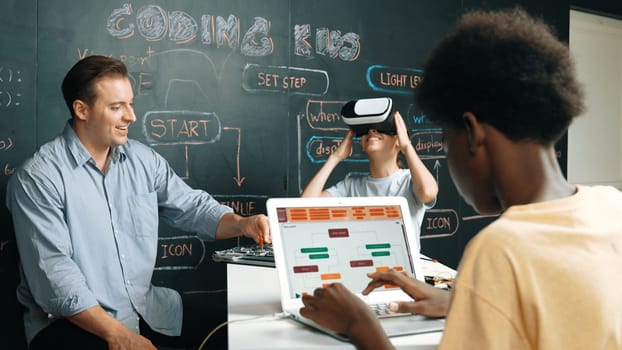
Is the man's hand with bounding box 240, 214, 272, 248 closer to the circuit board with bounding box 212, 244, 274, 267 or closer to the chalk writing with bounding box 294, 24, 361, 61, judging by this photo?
Result: the circuit board with bounding box 212, 244, 274, 267

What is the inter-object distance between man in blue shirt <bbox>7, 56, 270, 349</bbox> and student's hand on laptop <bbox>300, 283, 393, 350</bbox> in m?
0.95

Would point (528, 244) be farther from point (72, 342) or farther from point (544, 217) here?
point (72, 342)

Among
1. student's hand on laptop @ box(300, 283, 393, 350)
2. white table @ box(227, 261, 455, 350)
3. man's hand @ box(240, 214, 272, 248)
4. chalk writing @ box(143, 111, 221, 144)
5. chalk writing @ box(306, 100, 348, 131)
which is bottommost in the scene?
white table @ box(227, 261, 455, 350)

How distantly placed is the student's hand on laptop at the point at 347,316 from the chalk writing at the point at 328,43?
2358 millimetres

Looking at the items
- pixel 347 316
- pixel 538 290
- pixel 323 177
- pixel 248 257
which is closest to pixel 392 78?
pixel 323 177

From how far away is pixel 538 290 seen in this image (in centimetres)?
78

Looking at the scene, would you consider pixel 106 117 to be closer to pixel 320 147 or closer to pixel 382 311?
pixel 382 311

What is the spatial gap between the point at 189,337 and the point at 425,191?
1098mm

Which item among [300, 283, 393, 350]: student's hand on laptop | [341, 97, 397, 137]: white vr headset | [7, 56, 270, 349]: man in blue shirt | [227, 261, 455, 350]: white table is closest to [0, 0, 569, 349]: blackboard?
[7, 56, 270, 349]: man in blue shirt

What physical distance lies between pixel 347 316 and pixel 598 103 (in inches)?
175

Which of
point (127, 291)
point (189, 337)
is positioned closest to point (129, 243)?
point (127, 291)

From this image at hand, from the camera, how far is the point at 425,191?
101 inches

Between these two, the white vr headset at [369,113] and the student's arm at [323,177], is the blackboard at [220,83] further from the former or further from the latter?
the white vr headset at [369,113]

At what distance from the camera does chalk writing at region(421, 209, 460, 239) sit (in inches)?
154
